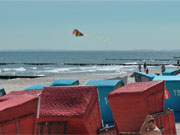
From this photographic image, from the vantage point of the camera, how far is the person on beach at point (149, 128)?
740 centimetres

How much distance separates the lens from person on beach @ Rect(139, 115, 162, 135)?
7.40m

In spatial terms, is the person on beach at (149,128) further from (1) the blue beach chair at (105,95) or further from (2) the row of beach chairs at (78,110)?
(1) the blue beach chair at (105,95)

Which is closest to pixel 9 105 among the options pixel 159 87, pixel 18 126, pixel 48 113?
pixel 18 126

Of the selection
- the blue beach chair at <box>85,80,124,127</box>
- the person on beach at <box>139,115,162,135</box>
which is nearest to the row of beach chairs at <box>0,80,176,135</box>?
the person on beach at <box>139,115,162,135</box>

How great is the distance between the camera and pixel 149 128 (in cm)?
748

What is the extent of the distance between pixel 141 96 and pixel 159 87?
680mm

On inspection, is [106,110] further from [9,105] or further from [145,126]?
[9,105]

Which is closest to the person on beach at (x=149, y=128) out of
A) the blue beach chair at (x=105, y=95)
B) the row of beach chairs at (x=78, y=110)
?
the row of beach chairs at (x=78, y=110)

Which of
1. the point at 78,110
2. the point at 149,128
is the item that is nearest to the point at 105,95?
the point at 149,128

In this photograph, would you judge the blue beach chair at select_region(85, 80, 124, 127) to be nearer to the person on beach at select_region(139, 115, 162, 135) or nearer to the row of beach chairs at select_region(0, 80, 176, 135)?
the row of beach chairs at select_region(0, 80, 176, 135)

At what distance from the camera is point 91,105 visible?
7.11m

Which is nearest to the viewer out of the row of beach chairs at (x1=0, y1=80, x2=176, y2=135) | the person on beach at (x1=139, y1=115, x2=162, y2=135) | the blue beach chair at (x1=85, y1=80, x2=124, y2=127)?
the row of beach chairs at (x1=0, y1=80, x2=176, y2=135)

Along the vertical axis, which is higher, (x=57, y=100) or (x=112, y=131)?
(x=57, y=100)

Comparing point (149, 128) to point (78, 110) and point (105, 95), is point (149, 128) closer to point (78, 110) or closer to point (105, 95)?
point (78, 110)
